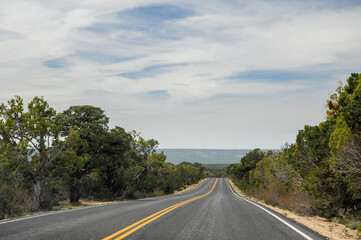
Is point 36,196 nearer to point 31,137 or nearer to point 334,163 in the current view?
point 31,137

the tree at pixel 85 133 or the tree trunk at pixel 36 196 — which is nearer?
the tree trunk at pixel 36 196

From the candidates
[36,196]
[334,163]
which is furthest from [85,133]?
[334,163]

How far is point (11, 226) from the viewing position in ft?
25.1

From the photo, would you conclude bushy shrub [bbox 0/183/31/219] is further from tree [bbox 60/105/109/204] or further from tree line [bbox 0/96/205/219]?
tree [bbox 60/105/109/204]

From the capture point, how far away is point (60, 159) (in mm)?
21656

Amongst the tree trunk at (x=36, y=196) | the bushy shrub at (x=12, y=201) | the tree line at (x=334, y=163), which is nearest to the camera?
the tree line at (x=334, y=163)

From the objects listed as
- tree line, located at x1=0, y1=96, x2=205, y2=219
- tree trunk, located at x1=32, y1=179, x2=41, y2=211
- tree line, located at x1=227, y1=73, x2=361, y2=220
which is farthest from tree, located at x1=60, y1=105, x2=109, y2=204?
tree line, located at x1=227, y1=73, x2=361, y2=220

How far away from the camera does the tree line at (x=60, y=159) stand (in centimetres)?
1894

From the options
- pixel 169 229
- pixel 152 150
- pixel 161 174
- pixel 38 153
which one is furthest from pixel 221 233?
pixel 161 174

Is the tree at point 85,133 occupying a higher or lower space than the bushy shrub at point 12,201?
higher

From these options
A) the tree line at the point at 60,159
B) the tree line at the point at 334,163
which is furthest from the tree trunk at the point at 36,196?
the tree line at the point at 334,163

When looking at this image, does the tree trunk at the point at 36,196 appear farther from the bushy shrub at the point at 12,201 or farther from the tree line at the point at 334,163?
the tree line at the point at 334,163

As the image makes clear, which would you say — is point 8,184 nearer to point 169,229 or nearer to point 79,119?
point 79,119

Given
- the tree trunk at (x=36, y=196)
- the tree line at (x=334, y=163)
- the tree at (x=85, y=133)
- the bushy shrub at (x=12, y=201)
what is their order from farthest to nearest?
the tree at (x=85, y=133) → the tree trunk at (x=36, y=196) → the bushy shrub at (x=12, y=201) → the tree line at (x=334, y=163)
